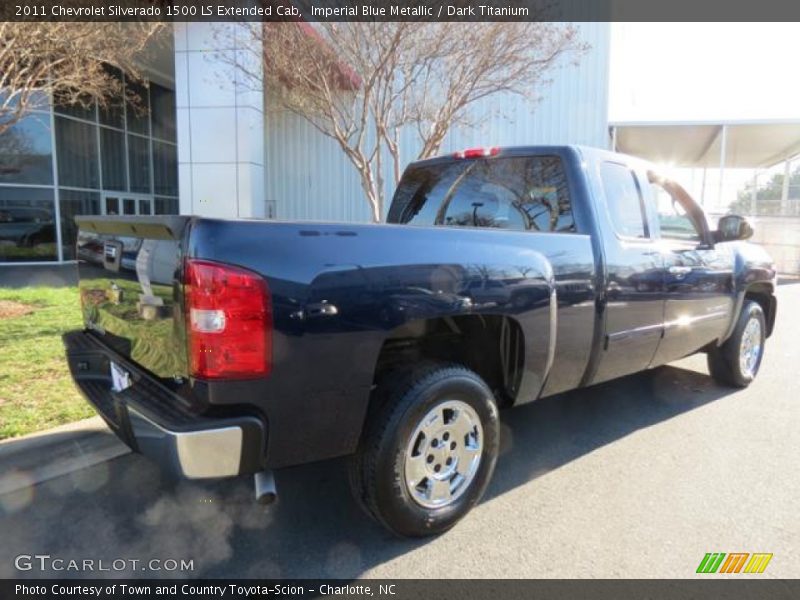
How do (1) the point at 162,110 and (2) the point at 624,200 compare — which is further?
(1) the point at 162,110

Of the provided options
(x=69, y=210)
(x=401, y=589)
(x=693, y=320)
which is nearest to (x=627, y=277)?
(x=693, y=320)

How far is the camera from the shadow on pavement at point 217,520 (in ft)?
9.18

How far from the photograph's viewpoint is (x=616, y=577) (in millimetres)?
2678

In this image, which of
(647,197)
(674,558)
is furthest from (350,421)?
(647,197)

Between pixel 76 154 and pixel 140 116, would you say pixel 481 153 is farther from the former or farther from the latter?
pixel 140 116

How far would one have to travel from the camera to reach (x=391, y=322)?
2656 mm

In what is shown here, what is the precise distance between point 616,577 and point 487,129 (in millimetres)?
17452

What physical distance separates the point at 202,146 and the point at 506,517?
12.8m

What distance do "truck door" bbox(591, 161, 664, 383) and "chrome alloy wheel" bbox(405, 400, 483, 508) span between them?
122cm

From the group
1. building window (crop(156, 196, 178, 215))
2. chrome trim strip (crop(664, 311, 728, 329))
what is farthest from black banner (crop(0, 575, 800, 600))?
building window (crop(156, 196, 178, 215))

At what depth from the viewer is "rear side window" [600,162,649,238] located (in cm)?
398

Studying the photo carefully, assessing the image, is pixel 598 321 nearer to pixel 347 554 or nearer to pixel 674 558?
pixel 674 558

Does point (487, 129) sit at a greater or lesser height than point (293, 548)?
greater

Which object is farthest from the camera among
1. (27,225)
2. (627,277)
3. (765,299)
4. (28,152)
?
(27,225)
